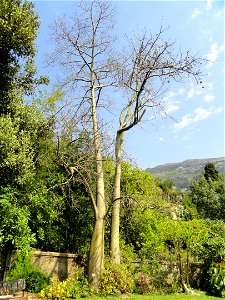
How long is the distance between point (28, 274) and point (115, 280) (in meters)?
2.86

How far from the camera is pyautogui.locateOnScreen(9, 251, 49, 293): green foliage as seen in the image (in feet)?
34.0

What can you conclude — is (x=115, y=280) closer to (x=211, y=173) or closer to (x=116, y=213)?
(x=116, y=213)

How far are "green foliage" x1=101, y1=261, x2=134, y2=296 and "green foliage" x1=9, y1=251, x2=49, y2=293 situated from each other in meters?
1.96

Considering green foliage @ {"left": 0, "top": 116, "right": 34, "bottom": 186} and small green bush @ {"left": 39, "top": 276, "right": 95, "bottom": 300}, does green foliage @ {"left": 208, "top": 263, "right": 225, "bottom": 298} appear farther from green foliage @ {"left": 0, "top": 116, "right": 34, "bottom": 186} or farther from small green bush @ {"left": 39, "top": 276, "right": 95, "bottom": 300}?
green foliage @ {"left": 0, "top": 116, "right": 34, "bottom": 186}

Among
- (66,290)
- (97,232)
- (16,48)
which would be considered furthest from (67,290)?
(16,48)

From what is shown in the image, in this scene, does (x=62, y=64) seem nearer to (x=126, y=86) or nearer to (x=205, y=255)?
(x=126, y=86)

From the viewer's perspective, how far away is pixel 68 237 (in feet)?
47.0

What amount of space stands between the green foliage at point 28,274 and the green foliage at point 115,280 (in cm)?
196

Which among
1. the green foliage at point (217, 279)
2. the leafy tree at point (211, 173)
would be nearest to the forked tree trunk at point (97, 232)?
the green foliage at point (217, 279)

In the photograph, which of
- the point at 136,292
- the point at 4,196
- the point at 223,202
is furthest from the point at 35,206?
the point at 223,202

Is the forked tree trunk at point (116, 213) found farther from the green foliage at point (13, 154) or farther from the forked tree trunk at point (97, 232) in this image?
the green foliage at point (13, 154)

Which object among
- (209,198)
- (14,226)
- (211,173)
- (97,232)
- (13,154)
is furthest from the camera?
(211,173)

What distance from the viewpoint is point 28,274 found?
1063 centimetres

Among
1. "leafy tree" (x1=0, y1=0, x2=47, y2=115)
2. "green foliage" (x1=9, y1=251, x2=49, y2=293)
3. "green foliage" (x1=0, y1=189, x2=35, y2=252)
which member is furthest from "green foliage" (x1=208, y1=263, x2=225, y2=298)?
"leafy tree" (x1=0, y1=0, x2=47, y2=115)
